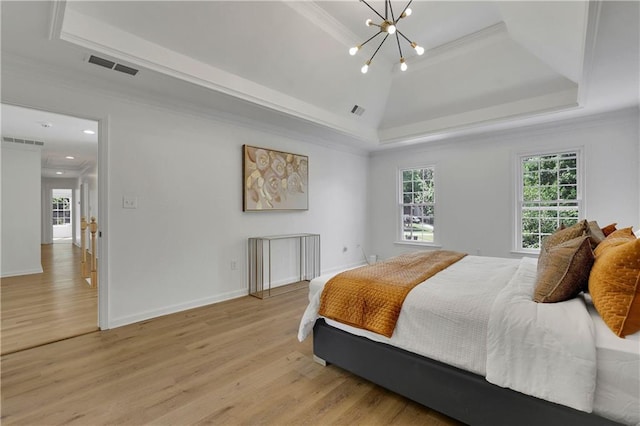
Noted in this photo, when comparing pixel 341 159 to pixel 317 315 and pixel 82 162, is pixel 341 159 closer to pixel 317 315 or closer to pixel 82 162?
pixel 317 315

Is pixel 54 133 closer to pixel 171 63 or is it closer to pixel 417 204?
pixel 171 63

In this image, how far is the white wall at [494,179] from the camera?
3.72m

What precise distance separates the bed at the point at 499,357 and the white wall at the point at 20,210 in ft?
20.9

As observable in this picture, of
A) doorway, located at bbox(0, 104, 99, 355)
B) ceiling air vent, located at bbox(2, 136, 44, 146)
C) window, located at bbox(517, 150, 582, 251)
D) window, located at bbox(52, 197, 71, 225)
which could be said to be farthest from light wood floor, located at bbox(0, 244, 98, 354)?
window, located at bbox(52, 197, 71, 225)

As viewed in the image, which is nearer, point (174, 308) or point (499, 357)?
point (499, 357)

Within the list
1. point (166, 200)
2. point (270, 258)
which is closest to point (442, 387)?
point (270, 258)

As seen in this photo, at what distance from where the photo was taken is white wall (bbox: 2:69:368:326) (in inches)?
114

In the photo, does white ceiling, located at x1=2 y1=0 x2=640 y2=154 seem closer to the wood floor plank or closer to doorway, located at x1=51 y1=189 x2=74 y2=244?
the wood floor plank

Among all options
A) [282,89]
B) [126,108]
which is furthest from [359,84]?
[126,108]

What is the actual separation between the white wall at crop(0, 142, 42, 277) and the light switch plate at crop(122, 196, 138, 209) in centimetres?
415

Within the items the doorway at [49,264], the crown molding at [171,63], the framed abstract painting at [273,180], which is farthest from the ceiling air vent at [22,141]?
the crown molding at [171,63]

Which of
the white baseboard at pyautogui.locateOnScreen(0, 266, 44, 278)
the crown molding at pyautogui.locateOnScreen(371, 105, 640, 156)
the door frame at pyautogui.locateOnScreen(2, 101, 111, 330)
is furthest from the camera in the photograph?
the white baseboard at pyautogui.locateOnScreen(0, 266, 44, 278)

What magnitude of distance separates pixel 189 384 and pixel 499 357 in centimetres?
192

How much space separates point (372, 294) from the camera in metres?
1.93
